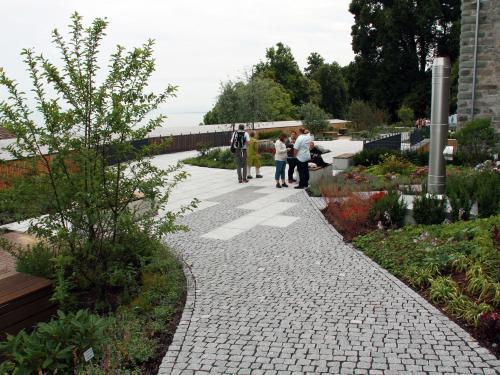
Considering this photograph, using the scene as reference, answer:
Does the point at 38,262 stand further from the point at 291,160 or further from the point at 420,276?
the point at 291,160

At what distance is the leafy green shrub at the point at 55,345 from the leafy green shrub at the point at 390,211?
17.8 feet

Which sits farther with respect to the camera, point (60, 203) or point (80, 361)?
point (60, 203)

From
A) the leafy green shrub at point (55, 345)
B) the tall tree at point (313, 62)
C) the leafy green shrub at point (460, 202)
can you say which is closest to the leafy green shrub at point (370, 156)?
the leafy green shrub at point (460, 202)

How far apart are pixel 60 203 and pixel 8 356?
5.51 ft

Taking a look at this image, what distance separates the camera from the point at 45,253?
17.3 ft

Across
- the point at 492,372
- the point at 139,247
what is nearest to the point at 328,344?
Result: the point at 492,372

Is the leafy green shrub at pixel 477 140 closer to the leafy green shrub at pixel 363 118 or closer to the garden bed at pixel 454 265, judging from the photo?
the garden bed at pixel 454 265

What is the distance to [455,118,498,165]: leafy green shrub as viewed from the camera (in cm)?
1481

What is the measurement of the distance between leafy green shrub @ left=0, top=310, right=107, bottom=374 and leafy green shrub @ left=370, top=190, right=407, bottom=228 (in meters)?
5.44

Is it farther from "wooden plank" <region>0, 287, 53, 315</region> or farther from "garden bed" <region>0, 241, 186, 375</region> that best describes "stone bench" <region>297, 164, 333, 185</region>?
"wooden plank" <region>0, 287, 53, 315</region>

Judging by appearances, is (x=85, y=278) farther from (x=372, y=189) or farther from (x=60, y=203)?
(x=372, y=189)

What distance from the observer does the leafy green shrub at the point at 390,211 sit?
26.7 feet

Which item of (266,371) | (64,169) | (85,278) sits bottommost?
(266,371)

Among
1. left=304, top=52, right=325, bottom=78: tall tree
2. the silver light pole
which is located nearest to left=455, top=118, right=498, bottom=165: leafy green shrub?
the silver light pole
